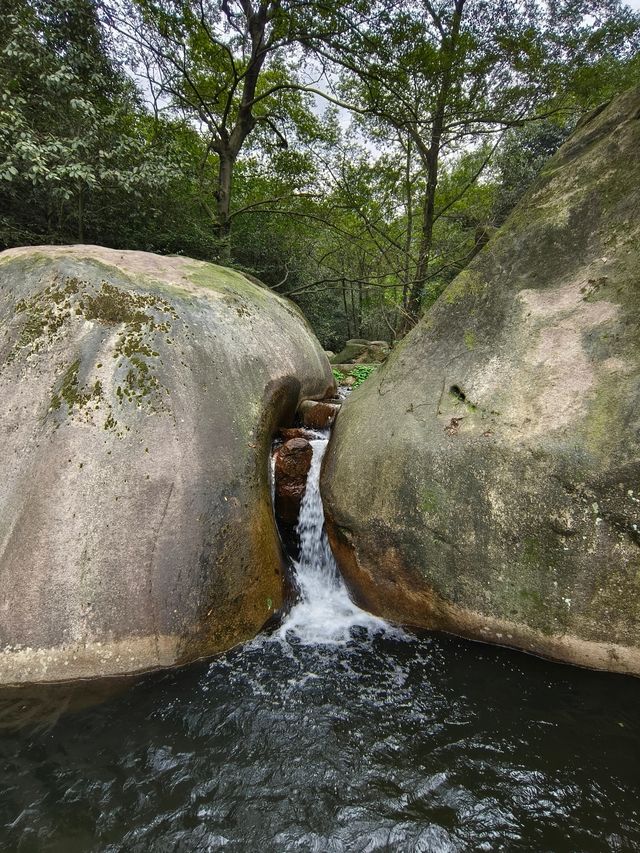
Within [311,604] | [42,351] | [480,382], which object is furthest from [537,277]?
[42,351]

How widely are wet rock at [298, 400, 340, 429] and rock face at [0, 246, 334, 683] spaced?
3.25 ft

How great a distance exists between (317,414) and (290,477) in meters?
1.12

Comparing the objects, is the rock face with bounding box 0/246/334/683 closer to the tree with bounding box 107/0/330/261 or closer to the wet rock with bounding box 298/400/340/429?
the wet rock with bounding box 298/400/340/429

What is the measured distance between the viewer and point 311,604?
3.43 meters

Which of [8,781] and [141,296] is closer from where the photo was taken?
[8,781]

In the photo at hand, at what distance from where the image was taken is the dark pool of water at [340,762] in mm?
1802

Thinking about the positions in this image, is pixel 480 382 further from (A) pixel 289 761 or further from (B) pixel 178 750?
(B) pixel 178 750

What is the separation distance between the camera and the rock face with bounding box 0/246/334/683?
2598 mm

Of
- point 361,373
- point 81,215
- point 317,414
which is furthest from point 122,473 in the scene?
point 361,373

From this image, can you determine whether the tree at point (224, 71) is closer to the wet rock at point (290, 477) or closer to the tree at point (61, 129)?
the tree at point (61, 129)

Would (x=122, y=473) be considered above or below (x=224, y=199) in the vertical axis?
below

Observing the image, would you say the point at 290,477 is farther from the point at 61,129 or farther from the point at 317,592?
the point at 61,129

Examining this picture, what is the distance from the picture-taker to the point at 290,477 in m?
3.88

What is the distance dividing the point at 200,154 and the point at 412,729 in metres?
13.1
